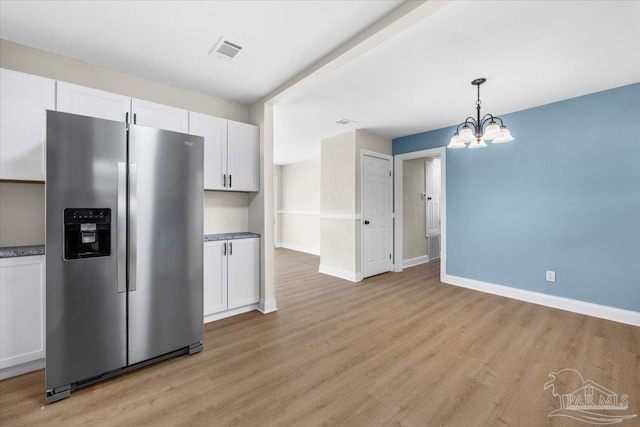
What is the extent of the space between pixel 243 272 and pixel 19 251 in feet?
5.77

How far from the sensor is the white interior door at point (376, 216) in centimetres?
458

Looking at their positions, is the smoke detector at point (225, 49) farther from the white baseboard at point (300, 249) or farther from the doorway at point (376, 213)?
the white baseboard at point (300, 249)

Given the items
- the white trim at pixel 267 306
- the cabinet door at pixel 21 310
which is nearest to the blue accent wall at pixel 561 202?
the white trim at pixel 267 306

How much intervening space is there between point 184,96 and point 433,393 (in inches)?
142

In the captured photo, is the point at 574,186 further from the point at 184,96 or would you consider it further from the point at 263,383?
the point at 184,96

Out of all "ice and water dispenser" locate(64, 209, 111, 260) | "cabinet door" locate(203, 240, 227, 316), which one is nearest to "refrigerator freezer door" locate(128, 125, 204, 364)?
"ice and water dispenser" locate(64, 209, 111, 260)

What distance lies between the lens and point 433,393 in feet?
5.75

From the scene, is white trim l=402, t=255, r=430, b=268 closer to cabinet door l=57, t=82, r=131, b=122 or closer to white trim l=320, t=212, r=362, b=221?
white trim l=320, t=212, r=362, b=221

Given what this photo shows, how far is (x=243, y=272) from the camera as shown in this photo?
9.87 feet

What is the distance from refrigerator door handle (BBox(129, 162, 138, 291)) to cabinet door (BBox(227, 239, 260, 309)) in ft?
3.38

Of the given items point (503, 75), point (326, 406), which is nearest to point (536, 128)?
point (503, 75)

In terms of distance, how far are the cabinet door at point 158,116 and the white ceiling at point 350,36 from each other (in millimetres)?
358

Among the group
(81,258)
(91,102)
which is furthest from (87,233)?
(91,102)

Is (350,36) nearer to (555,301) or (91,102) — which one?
(91,102)
